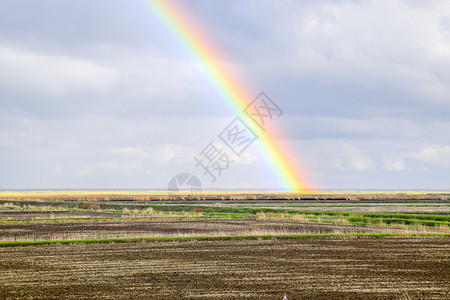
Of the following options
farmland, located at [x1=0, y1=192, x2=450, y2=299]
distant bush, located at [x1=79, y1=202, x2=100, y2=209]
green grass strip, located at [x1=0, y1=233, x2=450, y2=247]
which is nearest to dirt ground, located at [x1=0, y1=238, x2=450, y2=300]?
farmland, located at [x1=0, y1=192, x2=450, y2=299]

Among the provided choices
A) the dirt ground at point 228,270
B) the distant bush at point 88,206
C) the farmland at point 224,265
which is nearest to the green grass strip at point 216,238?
the farmland at point 224,265

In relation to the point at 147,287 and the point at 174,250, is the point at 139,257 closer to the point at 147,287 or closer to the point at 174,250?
the point at 174,250

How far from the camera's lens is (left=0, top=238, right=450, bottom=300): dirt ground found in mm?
19062

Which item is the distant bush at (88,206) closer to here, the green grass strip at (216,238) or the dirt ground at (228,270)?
the green grass strip at (216,238)

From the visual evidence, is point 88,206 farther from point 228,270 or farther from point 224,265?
point 228,270

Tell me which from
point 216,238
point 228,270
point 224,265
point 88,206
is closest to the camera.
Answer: point 228,270

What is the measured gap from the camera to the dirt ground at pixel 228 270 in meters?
19.1

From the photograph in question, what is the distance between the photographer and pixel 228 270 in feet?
79.5

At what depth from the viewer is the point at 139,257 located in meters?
28.9

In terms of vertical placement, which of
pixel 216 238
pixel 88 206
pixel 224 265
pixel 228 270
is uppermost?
pixel 88 206

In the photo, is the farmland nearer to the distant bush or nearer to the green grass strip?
the green grass strip

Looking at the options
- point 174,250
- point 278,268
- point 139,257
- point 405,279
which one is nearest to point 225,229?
point 174,250

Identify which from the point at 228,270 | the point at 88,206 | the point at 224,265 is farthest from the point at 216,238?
the point at 88,206

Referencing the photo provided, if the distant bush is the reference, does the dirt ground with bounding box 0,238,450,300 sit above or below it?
below
